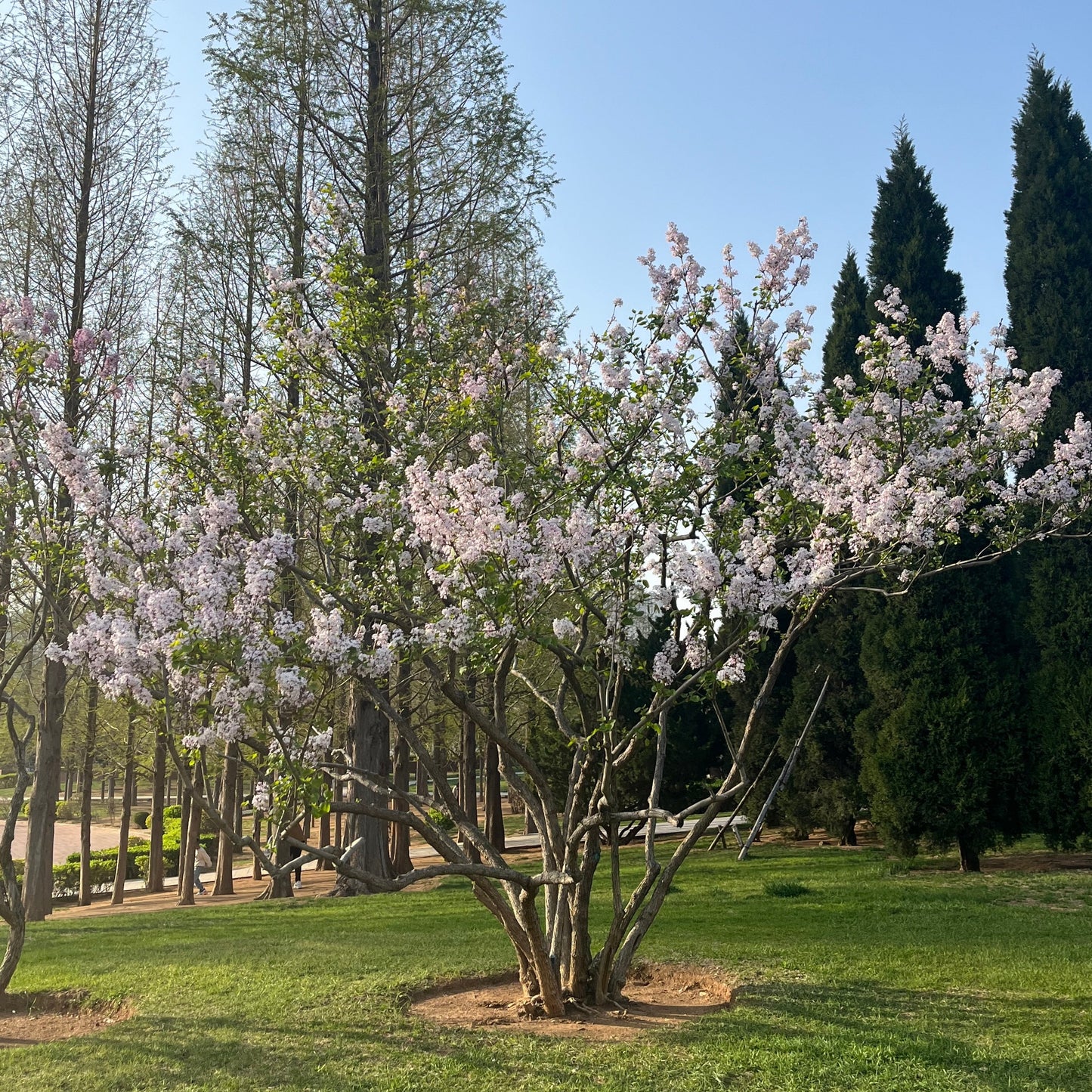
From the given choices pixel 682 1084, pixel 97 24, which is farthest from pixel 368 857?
pixel 97 24

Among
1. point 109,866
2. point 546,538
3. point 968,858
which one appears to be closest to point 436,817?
point 546,538

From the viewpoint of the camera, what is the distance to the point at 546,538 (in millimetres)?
6000

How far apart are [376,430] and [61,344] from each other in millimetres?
6744

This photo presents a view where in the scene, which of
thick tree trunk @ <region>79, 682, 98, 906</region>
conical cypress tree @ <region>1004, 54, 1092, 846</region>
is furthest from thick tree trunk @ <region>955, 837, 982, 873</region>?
thick tree trunk @ <region>79, 682, 98, 906</region>

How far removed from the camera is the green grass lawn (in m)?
5.44

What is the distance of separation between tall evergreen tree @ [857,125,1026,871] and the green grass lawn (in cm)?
234

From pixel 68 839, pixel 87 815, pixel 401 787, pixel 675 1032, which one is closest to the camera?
pixel 675 1032

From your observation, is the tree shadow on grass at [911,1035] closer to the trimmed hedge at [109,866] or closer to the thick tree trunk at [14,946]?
the thick tree trunk at [14,946]

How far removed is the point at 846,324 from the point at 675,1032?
15.4m

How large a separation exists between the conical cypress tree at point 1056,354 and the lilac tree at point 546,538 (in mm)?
7758

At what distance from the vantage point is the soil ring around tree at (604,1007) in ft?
21.2

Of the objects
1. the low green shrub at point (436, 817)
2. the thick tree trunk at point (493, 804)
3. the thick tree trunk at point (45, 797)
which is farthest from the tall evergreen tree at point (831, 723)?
the thick tree trunk at point (45, 797)

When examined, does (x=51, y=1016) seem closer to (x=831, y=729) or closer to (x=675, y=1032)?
(x=675, y=1032)

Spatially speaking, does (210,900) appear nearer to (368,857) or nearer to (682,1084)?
(368,857)
